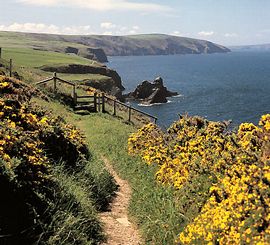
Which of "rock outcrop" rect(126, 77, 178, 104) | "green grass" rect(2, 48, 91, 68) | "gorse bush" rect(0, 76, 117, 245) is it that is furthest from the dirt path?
"rock outcrop" rect(126, 77, 178, 104)

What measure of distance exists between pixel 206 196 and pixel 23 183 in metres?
3.98

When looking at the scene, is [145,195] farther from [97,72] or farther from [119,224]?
[97,72]

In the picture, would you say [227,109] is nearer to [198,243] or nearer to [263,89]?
Answer: [263,89]

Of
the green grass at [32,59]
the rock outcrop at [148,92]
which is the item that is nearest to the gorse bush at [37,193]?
the green grass at [32,59]

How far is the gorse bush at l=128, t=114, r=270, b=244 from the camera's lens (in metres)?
6.64

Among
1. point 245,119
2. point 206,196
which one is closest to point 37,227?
point 206,196

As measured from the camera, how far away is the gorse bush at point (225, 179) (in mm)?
6641

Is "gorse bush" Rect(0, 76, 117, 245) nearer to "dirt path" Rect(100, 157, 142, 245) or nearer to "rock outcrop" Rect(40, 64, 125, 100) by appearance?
"dirt path" Rect(100, 157, 142, 245)

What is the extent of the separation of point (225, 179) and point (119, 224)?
3948mm

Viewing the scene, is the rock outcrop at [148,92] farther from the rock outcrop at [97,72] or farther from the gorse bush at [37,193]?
the gorse bush at [37,193]

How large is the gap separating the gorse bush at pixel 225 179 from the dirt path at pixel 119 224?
1499 millimetres

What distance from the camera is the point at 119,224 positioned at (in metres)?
Result: 11.1

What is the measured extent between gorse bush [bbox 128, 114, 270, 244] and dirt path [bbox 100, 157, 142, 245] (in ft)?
4.92

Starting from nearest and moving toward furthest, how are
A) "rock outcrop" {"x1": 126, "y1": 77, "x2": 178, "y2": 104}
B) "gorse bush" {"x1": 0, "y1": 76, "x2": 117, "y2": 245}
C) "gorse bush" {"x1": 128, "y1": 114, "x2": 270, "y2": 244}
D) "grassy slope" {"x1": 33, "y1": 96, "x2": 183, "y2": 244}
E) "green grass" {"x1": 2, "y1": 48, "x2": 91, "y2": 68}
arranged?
"gorse bush" {"x1": 128, "y1": 114, "x2": 270, "y2": 244} < "gorse bush" {"x1": 0, "y1": 76, "x2": 117, "y2": 245} < "grassy slope" {"x1": 33, "y1": 96, "x2": 183, "y2": 244} < "green grass" {"x1": 2, "y1": 48, "x2": 91, "y2": 68} < "rock outcrop" {"x1": 126, "y1": 77, "x2": 178, "y2": 104}
